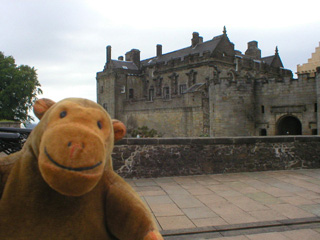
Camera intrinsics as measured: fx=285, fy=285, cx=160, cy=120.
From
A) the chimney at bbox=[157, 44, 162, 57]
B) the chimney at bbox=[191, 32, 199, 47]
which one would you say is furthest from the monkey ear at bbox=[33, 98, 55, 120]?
the chimney at bbox=[157, 44, 162, 57]

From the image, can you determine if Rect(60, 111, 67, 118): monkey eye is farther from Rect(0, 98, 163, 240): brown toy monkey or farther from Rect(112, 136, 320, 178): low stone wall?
Rect(112, 136, 320, 178): low stone wall

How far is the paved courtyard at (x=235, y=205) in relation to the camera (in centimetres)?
419

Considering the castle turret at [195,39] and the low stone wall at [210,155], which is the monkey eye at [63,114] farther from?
the castle turret at [195,39]

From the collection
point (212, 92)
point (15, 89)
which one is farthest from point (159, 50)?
point (212, 92)

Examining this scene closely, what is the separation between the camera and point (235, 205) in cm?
538

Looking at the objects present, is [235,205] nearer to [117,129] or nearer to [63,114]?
[117,129]

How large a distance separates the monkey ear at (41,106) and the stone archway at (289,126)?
19.4m

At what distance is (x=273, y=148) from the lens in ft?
29.8

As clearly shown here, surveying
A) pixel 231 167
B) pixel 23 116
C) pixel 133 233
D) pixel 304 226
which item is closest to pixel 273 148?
pixel 231 167

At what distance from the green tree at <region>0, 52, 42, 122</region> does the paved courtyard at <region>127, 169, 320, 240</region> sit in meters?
26.0

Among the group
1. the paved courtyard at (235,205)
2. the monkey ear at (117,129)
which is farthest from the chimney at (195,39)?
the monkey ear at (117,129)

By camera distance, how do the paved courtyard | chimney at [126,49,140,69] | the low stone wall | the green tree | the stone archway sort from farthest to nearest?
chimney at [126,49,140,69] → the green tree → the stone archway → the low stone wall → the paved courtyard

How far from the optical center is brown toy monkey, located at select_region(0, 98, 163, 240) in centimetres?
149

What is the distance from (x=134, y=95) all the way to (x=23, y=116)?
16.2m
